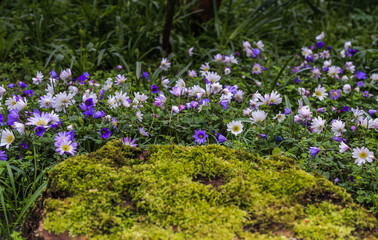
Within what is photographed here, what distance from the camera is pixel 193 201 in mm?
1504

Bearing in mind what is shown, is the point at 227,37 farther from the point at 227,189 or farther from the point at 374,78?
the point at 227,189

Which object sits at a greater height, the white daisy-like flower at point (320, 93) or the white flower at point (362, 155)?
the white daisy-like flower at point (320, 93)

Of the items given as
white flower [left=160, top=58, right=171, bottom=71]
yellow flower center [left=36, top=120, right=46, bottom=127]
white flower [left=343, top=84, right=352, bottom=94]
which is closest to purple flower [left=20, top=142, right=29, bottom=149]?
yellow flower center [left=36, top=120, right=46, bottom=127]

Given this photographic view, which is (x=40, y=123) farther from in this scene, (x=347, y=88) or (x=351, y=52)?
(x=351, y=52)

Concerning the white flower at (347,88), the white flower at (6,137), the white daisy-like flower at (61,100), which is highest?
the white flower at (347,88)

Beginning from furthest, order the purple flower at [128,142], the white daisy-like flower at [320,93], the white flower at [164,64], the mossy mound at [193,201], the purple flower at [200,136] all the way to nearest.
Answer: the white flower at [164,64] < the white daisy-like flower at [320,93] < the purple flower at [200,136] < the purple flower at [128,142] < the mossy mound at [193,201]

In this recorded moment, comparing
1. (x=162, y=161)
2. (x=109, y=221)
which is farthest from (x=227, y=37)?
(x=109, y=221)

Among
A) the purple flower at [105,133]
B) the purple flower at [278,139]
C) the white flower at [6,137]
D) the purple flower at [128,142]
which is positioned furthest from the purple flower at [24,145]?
the purple flower at [278,139]

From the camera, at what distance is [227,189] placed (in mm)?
1558

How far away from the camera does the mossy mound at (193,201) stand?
1.38 metres

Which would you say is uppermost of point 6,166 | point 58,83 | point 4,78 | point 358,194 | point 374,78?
point 374,78

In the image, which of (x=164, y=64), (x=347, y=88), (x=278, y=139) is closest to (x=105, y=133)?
(x=278, y=139)

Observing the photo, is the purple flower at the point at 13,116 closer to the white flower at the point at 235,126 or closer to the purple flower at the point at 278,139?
the white flower at the point at 235,126

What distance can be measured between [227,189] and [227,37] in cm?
313
